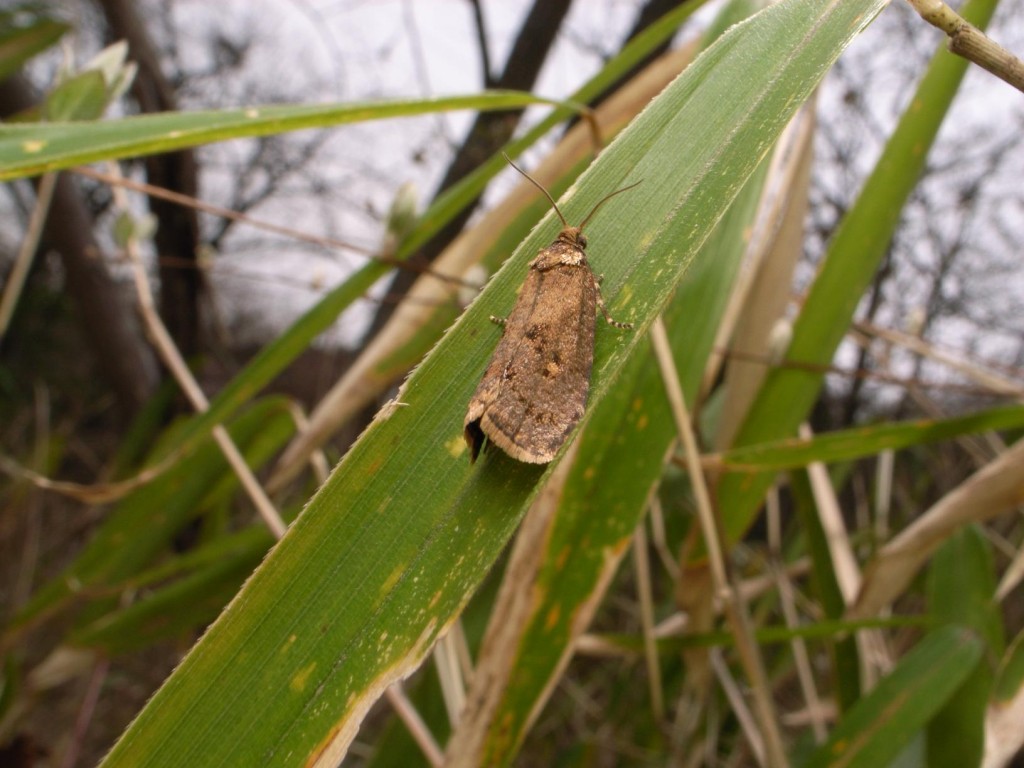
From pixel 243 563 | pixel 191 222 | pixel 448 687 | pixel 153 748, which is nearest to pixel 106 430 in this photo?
pixel 191 222

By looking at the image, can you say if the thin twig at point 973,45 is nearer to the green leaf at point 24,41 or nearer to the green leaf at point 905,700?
the green leaf at point 905,700

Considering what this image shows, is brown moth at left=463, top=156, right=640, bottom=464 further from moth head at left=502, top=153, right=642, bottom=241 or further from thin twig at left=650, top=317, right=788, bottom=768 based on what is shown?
thin twig at left=650, top=317, right=788, bottom=768

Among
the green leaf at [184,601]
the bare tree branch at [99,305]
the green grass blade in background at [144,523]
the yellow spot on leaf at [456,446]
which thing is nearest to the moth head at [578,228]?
the yellow spot on leaf at [456,446]

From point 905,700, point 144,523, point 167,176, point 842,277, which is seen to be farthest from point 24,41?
point 905,700

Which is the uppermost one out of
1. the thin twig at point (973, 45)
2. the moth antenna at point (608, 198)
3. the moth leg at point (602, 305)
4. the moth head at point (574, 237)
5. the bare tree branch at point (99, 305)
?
the thin twig at point (973, 45)

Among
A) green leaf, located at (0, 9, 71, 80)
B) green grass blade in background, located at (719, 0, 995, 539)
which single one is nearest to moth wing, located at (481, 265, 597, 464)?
green grass blade in background, located at (719, 0, 995, 539)

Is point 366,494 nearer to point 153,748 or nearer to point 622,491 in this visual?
point 153,748

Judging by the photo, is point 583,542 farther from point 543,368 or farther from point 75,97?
point 75,97
